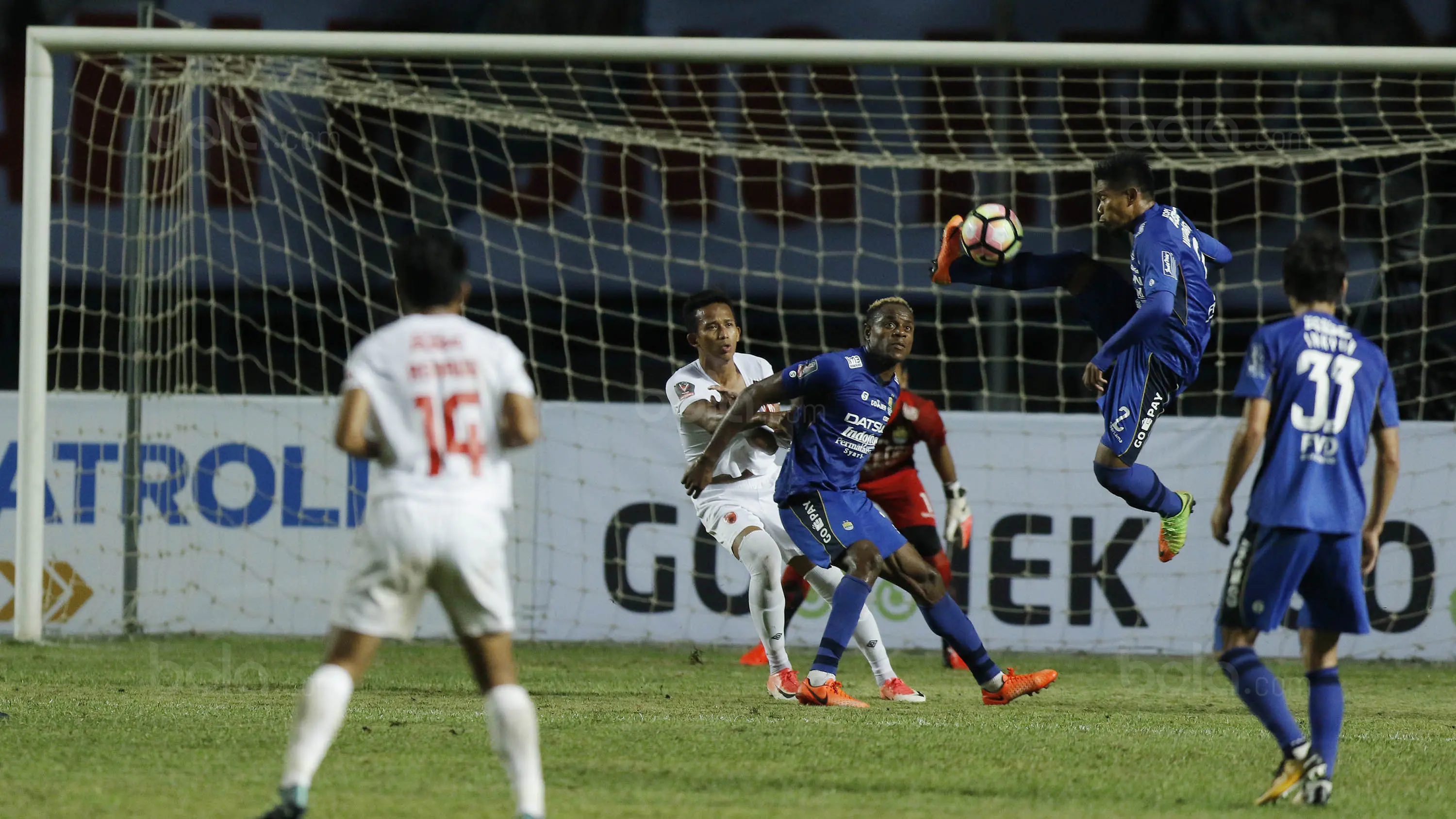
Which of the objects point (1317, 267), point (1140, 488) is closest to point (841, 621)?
point (1140, 488)

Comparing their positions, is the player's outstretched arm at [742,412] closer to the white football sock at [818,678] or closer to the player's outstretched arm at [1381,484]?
the white football sock at [818,678]

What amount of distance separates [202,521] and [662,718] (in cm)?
522

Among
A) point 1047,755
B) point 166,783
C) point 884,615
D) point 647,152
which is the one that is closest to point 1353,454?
point 1047,755

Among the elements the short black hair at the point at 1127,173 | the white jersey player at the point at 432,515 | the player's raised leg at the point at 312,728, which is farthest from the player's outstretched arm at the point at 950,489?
the player's raised leg at the point at 312,728

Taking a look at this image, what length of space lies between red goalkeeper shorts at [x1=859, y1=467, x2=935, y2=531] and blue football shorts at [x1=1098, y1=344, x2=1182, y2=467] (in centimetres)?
215

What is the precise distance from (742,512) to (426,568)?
13.7 ft

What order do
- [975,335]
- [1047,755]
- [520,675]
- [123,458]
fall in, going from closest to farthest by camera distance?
→ [1047,755] → [520,675] → [123,458] → [975,335]

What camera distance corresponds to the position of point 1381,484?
5.23 metres

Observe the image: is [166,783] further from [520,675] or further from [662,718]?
[520,675]

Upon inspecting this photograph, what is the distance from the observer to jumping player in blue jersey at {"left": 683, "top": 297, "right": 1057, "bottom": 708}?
7492 mm

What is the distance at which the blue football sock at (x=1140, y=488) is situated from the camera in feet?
25.7

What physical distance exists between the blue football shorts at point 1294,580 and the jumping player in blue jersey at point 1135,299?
2053mm

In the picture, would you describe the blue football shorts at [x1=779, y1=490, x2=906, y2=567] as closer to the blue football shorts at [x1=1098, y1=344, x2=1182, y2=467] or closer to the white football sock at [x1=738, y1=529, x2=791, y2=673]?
the white football sock at [x1=738, y1=529, x2=791, y2=673]

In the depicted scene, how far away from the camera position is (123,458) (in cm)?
1102
